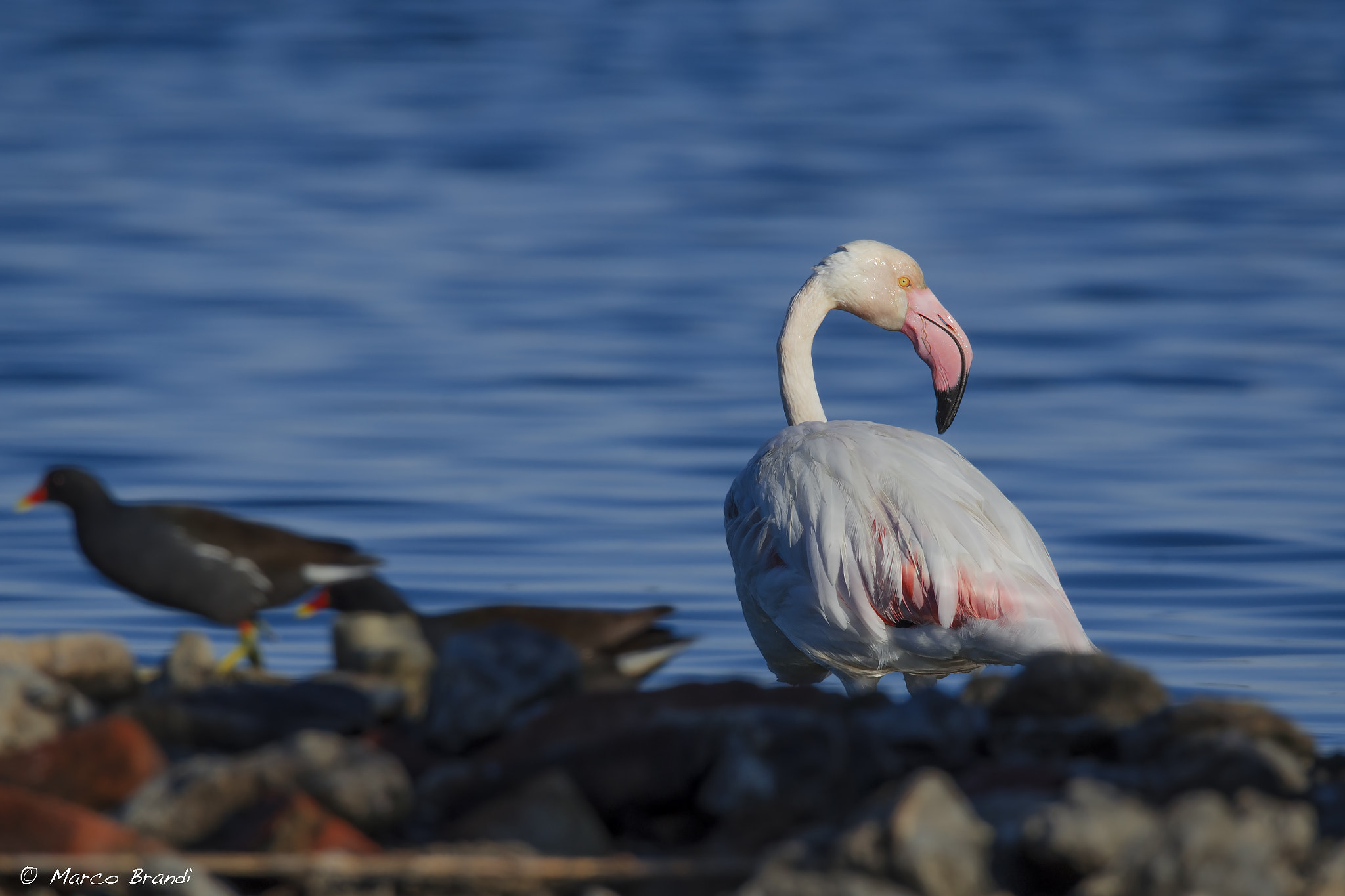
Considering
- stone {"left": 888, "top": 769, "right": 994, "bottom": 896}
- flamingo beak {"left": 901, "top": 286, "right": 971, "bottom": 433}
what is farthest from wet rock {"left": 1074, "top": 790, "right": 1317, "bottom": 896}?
flamingo beak {"left": 901, "top": 286, "right": 971, "bottom": 433}

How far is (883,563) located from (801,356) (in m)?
1.80

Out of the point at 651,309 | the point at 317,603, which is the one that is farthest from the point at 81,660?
the point at 651,309

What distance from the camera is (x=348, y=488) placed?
10.3 m

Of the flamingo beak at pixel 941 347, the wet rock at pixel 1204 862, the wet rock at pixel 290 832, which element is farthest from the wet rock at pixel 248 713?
the flamingo beak at pixel 941 347

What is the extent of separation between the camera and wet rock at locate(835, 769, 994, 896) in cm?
324

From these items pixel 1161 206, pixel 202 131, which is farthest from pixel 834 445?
pixel 202 131

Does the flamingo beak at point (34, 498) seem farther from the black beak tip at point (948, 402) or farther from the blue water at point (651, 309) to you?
the black beak tip at point (948, 402)

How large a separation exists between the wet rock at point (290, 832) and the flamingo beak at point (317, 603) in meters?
1.78

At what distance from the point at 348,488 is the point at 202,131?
17.8 meters

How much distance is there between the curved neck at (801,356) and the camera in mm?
7340

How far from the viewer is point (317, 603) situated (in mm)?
5242

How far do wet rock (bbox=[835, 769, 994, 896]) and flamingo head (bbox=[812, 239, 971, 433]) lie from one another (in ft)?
13.5

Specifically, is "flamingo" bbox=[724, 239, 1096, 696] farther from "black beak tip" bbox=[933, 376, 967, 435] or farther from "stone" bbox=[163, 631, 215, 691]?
"stone" bbox=[163, 631, 215, 691]

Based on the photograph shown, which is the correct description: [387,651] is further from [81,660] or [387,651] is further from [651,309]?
[651,309]
